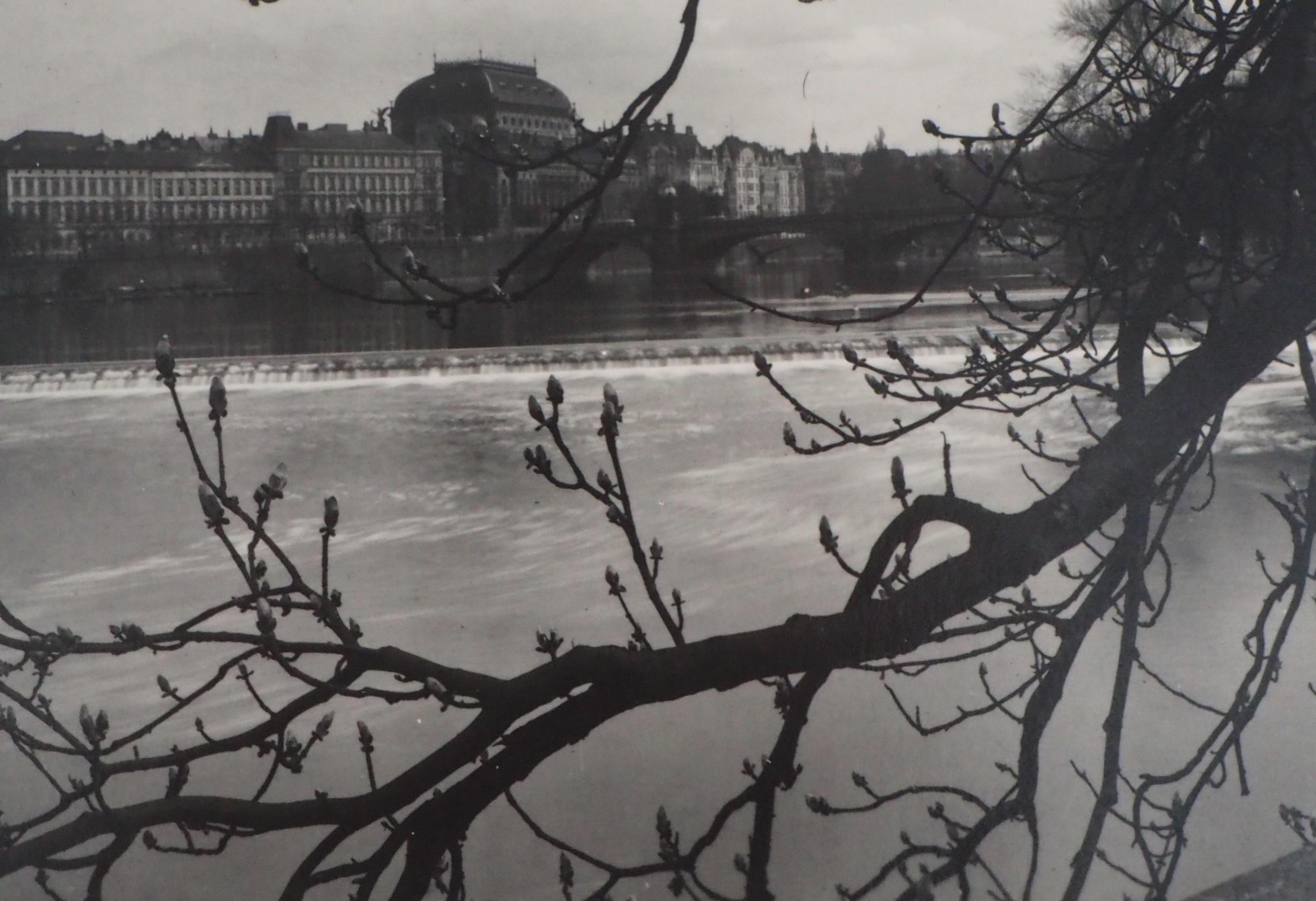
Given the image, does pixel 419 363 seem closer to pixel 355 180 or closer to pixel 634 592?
pixel 634 592

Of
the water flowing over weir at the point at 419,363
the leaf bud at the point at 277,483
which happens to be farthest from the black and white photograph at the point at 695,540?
the water flowing over weir at the point at 419,363

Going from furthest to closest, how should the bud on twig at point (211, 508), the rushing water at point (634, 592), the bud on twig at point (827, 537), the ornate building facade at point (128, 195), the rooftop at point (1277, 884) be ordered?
the ornate building facade at point (128, 195)
the rushing water at point (634, 592)
the rooftop at point (1277, 884)
the bud on twig at point (827, 537)
the bud on twig at point (211, 508)

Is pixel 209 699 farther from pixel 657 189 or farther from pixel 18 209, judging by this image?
pixel 657 189

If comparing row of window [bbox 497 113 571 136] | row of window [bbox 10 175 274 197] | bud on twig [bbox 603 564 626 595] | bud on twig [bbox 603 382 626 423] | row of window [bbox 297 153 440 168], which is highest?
row of window [bbox 10 175 274 197]

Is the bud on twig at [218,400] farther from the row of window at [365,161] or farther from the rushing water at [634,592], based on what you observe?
the rushing water at [634,592]

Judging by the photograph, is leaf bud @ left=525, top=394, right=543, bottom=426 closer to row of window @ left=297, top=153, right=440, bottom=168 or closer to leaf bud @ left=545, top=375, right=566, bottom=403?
leaf bud @ left=545, top=375, right=566, bottom=403

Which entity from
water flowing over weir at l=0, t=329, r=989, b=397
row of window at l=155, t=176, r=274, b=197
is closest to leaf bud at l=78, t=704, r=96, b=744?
row of window at l=155, t=176, r=274, b=197
